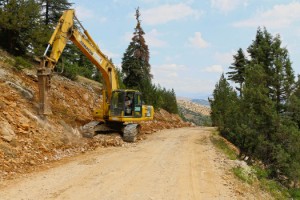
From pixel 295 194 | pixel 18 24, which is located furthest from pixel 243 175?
pixel 18 24

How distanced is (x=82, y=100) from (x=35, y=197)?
15726 millimetres

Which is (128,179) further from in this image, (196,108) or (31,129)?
(196,108)

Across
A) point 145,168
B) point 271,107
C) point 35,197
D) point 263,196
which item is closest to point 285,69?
point 271,107

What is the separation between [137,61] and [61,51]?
21595mm

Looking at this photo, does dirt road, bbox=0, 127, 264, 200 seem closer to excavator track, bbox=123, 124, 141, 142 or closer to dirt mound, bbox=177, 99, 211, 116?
excavator track, bbox=123, 124, 141, 142

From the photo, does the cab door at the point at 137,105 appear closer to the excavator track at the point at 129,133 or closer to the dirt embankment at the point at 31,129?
the excavator track at the point at 129,133

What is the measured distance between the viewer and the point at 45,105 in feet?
48.1

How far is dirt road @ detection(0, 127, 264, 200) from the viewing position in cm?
846

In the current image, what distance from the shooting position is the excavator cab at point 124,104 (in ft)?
59.0

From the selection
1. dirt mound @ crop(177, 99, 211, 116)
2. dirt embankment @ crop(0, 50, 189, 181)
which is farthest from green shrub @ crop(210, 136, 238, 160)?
dirt mound @ crop(177, 99, 211, 116)

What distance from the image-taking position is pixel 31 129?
13227 mm

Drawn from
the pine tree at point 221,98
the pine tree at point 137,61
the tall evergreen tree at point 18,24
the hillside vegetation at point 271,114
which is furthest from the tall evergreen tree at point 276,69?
the pine tree at point 137,61

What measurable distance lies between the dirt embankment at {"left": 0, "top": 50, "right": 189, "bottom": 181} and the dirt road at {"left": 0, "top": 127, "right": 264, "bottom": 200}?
891 millimetres

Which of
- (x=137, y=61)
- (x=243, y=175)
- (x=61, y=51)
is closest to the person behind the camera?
(x=243, y=175)
